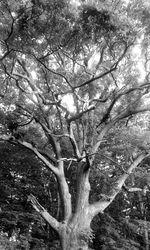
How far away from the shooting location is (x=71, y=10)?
429 centimetres

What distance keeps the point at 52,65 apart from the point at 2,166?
16.3 ft

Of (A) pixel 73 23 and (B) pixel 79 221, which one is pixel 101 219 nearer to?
(B) pixel 79 221

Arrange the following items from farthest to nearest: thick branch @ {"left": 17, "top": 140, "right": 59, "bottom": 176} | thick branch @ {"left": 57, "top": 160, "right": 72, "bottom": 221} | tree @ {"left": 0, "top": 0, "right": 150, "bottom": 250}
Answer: thick branch @ {"left": 17, "top": 140, "right": 59, "bottom": 176} < thick branch @ {"left": 57, "top": 160, "right": 72, "bottom": 221} < tree @ {"left": 0, "top": 0, "right": 150, "bottom": 250}

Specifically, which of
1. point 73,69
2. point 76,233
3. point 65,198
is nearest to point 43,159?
point 65,198

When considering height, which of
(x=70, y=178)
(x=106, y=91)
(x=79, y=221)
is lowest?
(x=79, y=221)

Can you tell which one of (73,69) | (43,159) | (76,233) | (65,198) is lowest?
(76,233)

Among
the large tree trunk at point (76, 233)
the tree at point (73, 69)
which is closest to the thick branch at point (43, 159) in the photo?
the tree at point (73, 69)

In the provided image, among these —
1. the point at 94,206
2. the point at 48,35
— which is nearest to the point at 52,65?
the point at 48,35

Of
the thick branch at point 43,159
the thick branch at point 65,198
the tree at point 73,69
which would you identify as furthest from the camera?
the thick branch at point 43,159

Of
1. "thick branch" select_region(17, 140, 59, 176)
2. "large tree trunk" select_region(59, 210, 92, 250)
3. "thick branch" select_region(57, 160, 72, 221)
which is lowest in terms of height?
"large tree trunk" select_region(59, 210, 92, 250)

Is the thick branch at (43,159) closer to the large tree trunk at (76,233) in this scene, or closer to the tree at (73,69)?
the tree at (73,69)

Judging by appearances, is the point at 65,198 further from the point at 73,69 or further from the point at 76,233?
the point at 73,69

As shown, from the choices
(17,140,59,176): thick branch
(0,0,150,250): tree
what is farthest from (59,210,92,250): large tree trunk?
(17,140,59,176): thick branch

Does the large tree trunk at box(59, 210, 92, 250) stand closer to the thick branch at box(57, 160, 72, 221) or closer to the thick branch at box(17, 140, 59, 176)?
the thick branch at box(57, 160, 72, 221)
